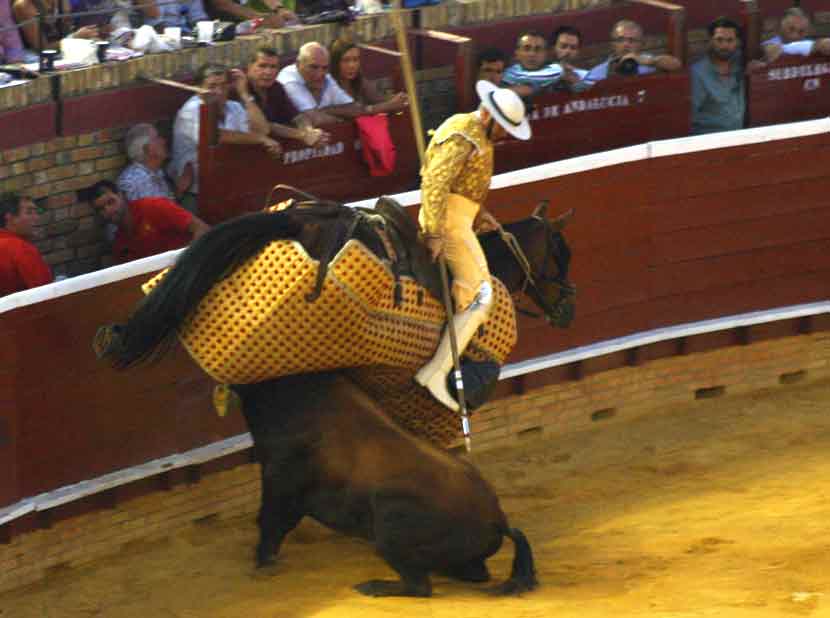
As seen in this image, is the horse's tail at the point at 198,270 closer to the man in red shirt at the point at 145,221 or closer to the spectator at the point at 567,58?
the man in red shirt at the point at 145,221

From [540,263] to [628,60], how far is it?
268cm

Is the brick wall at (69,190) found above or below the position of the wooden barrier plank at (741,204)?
above

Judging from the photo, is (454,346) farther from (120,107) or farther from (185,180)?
(120,107)

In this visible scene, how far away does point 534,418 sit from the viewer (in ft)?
39.3

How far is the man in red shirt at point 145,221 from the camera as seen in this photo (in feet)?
33.8

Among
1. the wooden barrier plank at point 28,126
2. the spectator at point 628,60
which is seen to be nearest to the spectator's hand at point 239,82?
the wooden barrier plank at point 28,126

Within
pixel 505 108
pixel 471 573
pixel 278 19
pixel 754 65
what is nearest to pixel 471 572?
pixel 471 573

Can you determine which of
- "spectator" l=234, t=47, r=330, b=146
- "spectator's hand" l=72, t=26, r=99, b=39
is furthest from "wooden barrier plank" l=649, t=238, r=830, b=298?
"spectator's hand" l=72, t=26, r=99, b=39

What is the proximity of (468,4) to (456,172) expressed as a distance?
11.2ft

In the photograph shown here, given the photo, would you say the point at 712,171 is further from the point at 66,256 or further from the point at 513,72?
the point at 66,256

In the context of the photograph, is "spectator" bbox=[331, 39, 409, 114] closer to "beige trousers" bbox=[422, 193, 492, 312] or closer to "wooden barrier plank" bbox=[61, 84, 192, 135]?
"wooden barrier plank" bbox=[61, 84, 192, 135]

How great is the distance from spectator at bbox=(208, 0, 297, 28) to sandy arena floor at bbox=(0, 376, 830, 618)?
2504 mm

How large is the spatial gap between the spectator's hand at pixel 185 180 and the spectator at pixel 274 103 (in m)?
0.46

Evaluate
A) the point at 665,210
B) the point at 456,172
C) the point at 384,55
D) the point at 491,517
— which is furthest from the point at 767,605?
the point at 384,55
